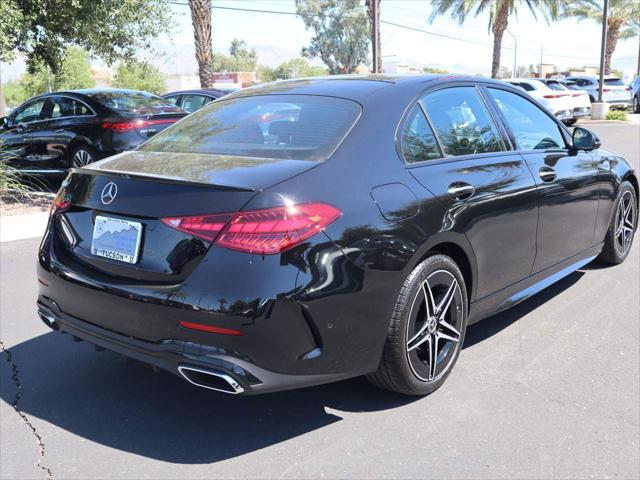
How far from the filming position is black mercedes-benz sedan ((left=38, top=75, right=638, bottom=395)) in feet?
8.87

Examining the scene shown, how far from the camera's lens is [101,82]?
87.6 metres

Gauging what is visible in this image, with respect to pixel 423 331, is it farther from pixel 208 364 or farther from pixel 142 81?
pixel 142 81

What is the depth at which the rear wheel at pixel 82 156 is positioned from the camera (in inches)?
384

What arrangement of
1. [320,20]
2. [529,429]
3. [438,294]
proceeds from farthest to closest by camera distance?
1. [320,20]
2. [438,294]
3. [529,429]

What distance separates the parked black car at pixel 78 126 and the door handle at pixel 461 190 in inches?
273

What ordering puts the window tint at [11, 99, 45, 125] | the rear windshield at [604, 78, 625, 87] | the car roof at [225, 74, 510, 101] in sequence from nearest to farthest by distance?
the car roof at [225, 74, 510, 101] < the window tint at [11, 99, 45, 125] < the rear windshield at [604, 78, 625, 87]

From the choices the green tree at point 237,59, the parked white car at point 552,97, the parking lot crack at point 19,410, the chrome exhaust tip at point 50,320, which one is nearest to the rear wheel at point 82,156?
the parking lot crack at point 19,410

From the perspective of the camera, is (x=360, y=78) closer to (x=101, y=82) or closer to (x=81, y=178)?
(x=81, y=178)

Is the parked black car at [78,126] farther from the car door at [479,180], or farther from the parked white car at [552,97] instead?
the parked white car at [552,97]

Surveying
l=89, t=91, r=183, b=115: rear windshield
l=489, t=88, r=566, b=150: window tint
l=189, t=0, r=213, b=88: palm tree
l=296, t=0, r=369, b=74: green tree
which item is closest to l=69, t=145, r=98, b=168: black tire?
l=89, t=91, r=183, b=115: rear windshield

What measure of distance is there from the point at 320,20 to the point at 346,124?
3260 inches

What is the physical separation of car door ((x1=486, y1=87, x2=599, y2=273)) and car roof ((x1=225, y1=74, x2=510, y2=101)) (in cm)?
47

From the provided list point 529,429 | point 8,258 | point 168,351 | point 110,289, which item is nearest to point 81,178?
point 110,289

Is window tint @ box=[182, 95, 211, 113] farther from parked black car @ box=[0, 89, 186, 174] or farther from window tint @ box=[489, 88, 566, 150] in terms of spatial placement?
window tint @ box=[489, 88, 566, 150]
